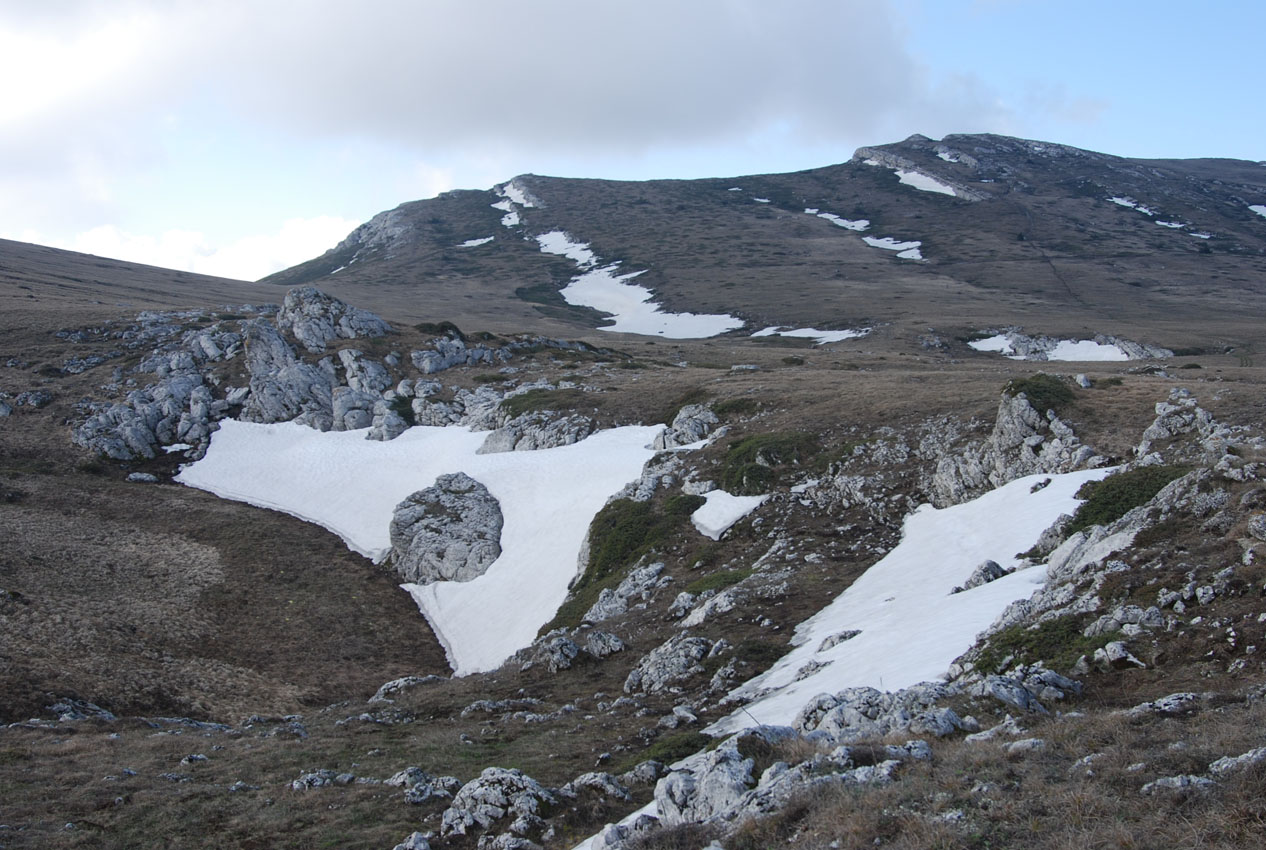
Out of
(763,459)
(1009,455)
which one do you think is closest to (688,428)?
(763,459)

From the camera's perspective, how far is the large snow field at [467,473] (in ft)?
135

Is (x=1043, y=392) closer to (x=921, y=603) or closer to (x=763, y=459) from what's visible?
(x=763, y=459)

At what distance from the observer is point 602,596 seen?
116 feet

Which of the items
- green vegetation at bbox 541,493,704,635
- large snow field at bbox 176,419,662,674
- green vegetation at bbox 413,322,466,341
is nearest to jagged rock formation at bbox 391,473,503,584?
large snow field at bbox 176,419,662,674

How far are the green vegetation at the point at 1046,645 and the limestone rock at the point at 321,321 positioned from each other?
251 feet

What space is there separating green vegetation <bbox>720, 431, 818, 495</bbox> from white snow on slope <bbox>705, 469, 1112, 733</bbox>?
8.26 meters

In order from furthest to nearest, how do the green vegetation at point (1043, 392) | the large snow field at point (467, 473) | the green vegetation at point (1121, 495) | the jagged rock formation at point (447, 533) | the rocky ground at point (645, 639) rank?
1. the jagged rock formation at point (447, 533)
2. the large snow field at point (467, 473)
3. the green vegetation at point (1043, 392)
4. the green vegetation at point (1121, 495)
5. the rocky ground at point (645, 639)

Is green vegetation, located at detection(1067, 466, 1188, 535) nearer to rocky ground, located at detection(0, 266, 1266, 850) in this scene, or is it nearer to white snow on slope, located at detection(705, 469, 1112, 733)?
rocky ground, located at detection(0, 266, 1266, 850)

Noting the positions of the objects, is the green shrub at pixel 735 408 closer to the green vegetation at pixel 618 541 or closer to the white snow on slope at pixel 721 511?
the green vegetation at pixel 618 541

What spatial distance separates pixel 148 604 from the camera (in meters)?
38.2

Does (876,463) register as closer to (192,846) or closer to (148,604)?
(192,846)

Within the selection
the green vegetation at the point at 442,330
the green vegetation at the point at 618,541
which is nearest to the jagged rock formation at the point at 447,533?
the green vegetation at the point at 618,541

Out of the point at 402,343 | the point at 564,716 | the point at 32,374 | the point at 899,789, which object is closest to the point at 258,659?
the point at 564,716

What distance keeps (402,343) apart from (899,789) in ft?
Answer: 256
